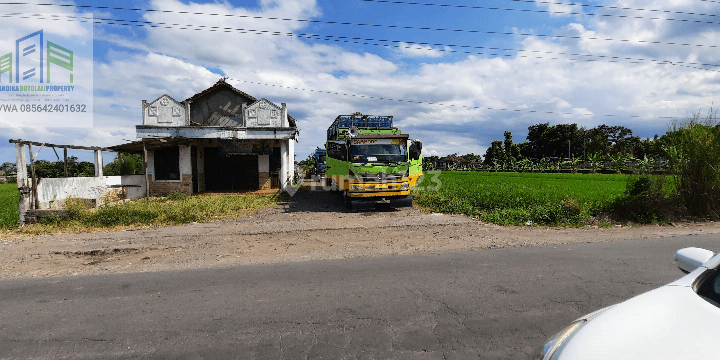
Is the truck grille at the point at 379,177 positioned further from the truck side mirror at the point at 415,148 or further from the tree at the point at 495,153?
the tree at the point at 495,153

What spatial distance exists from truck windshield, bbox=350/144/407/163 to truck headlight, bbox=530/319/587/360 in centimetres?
1071

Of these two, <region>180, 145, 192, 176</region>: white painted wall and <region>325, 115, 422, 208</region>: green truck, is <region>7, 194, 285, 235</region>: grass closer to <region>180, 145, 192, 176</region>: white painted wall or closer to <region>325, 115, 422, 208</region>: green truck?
<region>325, 115, 422, 208</region>: green truck

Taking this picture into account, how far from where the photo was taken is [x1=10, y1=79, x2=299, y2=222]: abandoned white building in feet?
58.1

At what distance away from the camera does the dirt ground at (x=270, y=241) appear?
Answer: 20.9ft

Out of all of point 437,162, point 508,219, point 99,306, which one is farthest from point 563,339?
point 437,162

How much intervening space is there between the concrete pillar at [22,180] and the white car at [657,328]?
45.5 feet

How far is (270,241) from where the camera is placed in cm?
806

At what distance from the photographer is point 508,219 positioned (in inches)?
406

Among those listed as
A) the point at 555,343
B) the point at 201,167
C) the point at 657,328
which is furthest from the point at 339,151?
the point at 657,328

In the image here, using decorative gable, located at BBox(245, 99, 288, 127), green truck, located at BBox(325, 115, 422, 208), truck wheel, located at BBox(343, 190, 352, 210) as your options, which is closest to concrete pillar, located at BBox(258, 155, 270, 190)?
decorative gable, located at BBox(245, 99, 288, 127)

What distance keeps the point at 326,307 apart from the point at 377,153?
9.22 metres

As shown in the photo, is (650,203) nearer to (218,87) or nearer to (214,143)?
(214,143)

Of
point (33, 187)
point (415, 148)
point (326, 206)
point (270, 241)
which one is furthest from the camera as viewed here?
point (326, 206)

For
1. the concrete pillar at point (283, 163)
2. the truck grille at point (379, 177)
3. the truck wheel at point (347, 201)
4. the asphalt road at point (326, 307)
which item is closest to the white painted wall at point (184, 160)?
the concrete pillar at point (283, 163)
